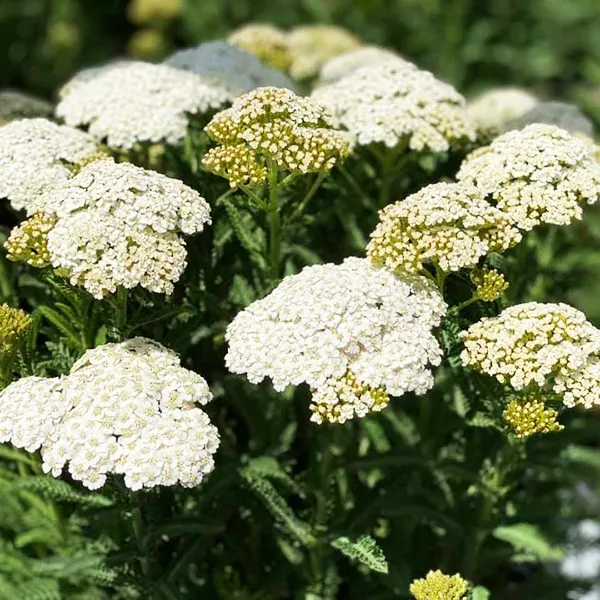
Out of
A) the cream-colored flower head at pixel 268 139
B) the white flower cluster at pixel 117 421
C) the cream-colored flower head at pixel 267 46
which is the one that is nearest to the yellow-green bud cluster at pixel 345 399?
the white flower cluster at pixel 117 421

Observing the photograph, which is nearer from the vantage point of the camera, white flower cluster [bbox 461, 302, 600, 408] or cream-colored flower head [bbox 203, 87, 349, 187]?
white flower cluster [bbox 461, 302, 600, 408]

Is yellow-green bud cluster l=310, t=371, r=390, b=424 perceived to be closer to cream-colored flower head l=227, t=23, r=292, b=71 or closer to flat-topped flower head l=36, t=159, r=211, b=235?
flat-topped flower head l=36, t=159, r=211, b=235

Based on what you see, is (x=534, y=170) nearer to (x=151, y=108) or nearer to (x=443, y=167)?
(x=443, y=167)

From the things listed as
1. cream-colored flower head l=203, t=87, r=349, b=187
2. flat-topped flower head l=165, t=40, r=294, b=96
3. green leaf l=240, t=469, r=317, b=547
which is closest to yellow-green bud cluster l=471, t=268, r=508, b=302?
cream-colored flower head l=203, t=87, r=349, b=187

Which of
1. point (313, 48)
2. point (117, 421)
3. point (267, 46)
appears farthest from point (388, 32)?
point (117, 421)

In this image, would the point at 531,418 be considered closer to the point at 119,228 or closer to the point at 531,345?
the point at 531,345

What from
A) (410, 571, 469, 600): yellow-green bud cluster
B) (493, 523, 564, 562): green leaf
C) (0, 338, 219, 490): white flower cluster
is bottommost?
(493, 523, 564, 562): green leaf

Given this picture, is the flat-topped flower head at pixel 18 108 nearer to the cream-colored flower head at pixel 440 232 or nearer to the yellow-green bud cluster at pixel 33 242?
the yellow-green bud cluster at pixel 33 242
